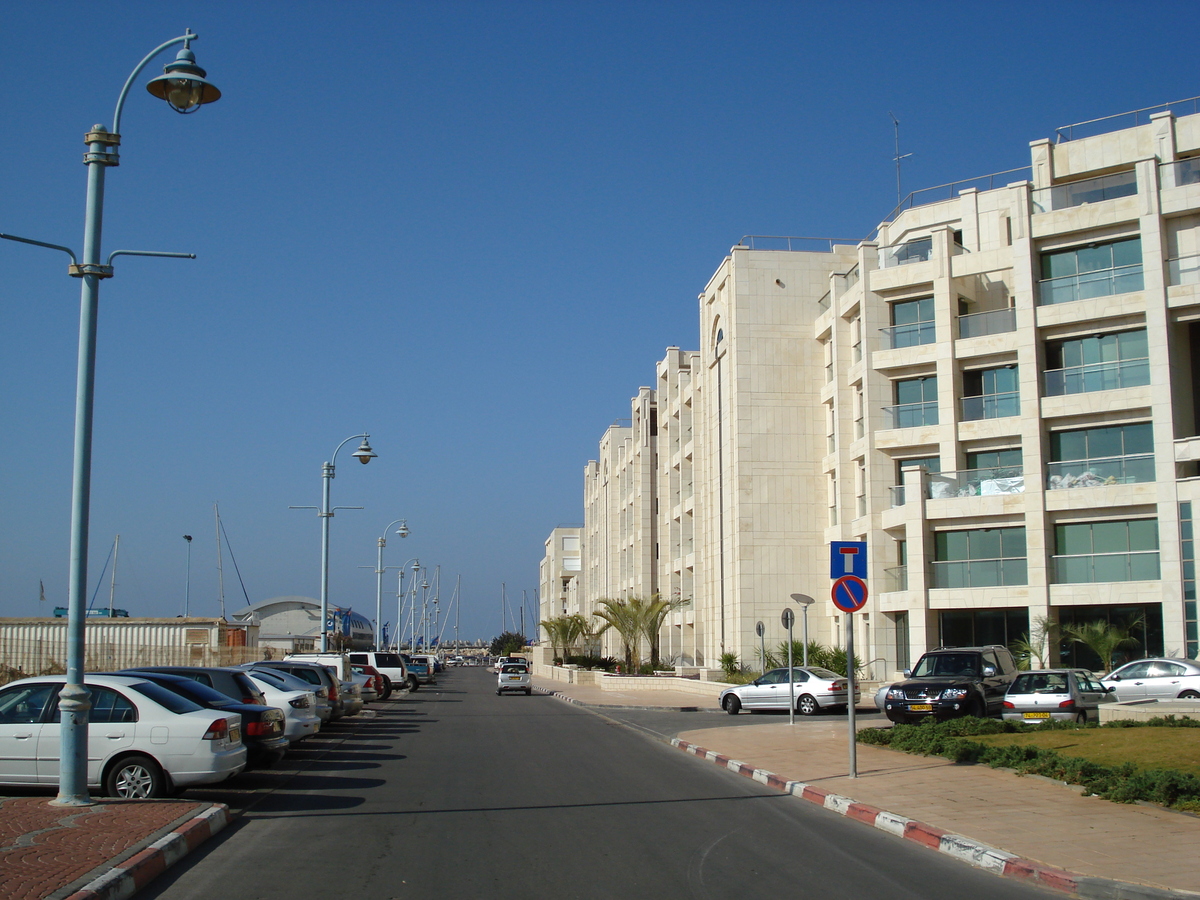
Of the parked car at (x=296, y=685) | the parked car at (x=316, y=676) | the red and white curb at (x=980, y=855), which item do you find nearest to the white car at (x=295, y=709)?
the parked car at (x=296, y=685)

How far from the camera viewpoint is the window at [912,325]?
38812 mm

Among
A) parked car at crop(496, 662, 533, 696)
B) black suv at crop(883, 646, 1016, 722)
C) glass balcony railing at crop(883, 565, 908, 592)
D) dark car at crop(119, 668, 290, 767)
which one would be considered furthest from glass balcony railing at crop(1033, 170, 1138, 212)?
dark car at crop(119, 668, 290, 767)

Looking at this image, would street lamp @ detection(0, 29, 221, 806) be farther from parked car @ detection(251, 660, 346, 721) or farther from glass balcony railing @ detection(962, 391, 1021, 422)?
glass balcony railing @ detection(962, 391, 1021, 422)

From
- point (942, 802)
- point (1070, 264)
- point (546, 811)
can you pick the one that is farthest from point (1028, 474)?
point (546, 811)

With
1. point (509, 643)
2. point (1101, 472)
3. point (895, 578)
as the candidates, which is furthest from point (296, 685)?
point (509, 643)

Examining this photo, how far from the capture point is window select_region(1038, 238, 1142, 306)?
113 feet

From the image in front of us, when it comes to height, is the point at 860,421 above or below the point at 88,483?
above

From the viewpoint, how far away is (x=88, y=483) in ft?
38.5

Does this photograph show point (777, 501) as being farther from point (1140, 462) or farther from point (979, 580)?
point (1140, 462)

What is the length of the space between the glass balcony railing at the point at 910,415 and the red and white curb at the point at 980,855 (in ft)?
86.2

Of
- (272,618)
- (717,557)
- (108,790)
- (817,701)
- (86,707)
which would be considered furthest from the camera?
(272,618)

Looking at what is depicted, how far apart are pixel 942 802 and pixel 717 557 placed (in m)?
36.1

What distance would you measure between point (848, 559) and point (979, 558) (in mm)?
23199

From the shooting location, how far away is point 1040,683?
75.6 feet
